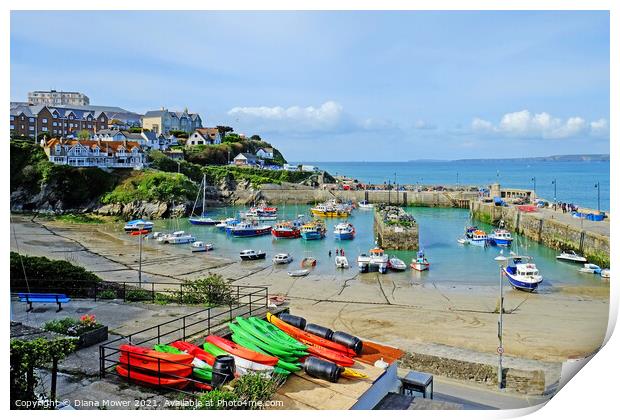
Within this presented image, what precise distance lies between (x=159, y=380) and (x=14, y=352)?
1701 mm

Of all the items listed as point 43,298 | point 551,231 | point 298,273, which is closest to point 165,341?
point 43,298

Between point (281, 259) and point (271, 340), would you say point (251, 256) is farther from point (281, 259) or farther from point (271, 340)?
point (271, 340)

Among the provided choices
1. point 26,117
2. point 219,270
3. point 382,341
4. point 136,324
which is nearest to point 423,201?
point 219,270

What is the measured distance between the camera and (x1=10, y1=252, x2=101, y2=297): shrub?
11102 mm

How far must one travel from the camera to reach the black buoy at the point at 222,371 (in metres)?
6.41

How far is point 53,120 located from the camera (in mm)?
58438

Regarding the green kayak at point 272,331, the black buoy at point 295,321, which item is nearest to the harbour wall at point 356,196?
the black buoy at point 295,321

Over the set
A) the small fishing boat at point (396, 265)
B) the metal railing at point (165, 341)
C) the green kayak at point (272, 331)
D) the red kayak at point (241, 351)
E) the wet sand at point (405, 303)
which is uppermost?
the green kayak at point (272, 331)

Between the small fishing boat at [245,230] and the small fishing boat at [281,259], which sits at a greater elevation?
the small fishing boat at [245,230]

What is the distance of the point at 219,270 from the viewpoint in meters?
23.4

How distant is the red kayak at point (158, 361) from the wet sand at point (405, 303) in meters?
6.42

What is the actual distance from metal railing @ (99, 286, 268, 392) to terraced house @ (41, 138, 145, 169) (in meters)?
39.4

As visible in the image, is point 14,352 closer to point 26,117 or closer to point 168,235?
point 168,235

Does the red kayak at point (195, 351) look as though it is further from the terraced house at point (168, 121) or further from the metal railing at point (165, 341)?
the terraced house at point (168, 121)
